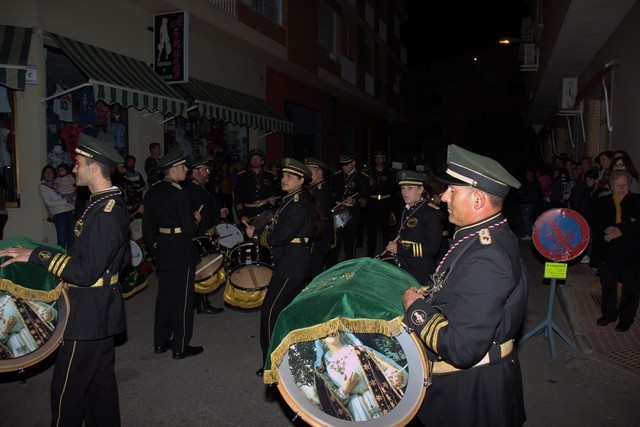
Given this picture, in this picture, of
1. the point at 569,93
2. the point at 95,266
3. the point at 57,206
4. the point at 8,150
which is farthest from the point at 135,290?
the point at 569,93

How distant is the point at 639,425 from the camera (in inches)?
175

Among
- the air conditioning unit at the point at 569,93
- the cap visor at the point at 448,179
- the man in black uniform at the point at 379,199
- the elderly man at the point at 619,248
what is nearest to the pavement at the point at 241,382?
the elderly man at the point at 619,248

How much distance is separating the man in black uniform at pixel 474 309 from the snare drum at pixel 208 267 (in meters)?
4.75

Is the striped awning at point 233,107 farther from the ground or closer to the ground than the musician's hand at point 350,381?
farther from the ground

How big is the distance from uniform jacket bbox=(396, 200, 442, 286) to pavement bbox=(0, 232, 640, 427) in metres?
1.59

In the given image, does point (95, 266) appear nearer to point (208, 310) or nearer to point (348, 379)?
point (348, 379)

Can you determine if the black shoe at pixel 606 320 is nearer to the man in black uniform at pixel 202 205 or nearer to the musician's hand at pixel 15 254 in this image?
the man in black uniform at pixel 202 205

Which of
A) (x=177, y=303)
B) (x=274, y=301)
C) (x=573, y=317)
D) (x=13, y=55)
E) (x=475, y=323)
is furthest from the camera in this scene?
(x=13, y=55)

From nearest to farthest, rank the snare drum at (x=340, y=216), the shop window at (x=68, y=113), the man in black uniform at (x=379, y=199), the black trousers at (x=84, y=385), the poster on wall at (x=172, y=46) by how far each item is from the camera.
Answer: the black trousers at (x=84, y=385) → the snare drum at (x=340, y=216) → the shop window at (x=68, y=113) → the poster on wall at (x=172, y=46) → the man in black uniform at (x=379, y=199)

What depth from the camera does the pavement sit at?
4480 millimetres

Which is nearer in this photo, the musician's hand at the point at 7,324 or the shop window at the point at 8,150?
the musician's hand at the point at 7,324

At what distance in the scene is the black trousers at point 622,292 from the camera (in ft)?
21.6

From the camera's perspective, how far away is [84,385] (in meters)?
3.44

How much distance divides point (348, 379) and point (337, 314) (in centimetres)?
39
